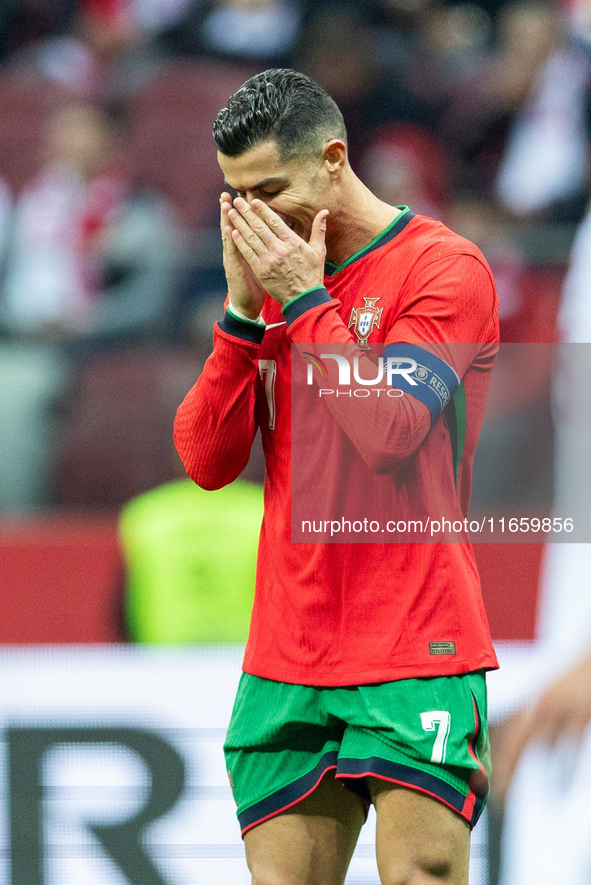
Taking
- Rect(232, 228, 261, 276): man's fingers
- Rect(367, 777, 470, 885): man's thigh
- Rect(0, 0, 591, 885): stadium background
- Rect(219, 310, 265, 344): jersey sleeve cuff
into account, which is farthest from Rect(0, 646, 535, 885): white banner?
Rect(232, 228, 261, 276): man's fingers

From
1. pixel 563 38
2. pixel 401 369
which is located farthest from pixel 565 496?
pixel 563 38

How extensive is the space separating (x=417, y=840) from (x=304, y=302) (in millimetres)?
971

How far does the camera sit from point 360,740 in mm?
2104

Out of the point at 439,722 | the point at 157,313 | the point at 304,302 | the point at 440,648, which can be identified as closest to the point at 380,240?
the point at 304,302

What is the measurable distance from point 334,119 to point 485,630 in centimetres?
102

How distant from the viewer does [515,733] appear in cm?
271

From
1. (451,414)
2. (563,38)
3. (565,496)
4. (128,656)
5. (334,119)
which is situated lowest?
(128,656)

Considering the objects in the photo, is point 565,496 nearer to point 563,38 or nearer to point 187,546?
point 187,546

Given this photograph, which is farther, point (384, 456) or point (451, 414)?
point (451, 414)

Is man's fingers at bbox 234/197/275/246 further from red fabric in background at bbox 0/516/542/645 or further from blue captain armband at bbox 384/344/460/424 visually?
red fabric in background at bbox 0/516/542/645

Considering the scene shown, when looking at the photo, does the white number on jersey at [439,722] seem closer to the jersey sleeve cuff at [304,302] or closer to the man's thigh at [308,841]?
the man's thigh at [308,841]

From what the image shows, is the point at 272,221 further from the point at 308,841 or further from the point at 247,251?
the point at 308,841

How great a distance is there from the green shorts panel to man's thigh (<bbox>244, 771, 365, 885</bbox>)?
0.03 m

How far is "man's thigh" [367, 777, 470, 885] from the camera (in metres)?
2.02
